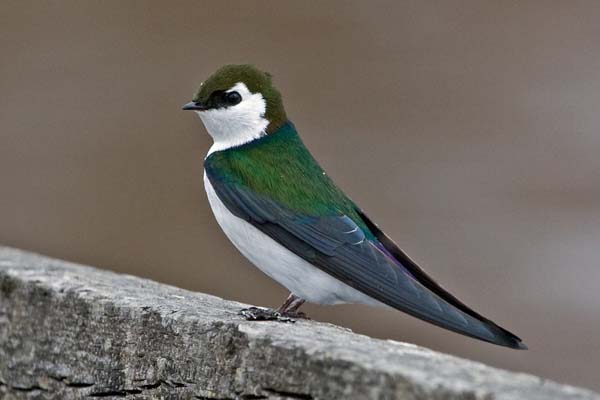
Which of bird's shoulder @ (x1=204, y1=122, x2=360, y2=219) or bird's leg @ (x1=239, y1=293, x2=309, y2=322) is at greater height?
bird's shoulder @ (x1=204, y1=122, x2=360, y2=219)

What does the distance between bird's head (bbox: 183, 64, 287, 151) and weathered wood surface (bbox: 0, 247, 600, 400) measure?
626 millimetres

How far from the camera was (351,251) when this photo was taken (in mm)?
3311

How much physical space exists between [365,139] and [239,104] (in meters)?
4.70

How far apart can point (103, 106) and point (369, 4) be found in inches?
91.0

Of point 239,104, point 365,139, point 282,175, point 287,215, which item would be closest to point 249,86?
point 239,104

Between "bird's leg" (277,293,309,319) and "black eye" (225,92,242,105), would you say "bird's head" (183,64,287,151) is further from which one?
"bird's leg" (277,293,309,319)

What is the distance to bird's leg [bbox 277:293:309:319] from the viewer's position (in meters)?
3.23

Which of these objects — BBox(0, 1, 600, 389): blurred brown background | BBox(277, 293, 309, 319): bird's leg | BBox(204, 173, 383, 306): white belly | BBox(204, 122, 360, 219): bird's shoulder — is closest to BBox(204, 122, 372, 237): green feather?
BBox(204, 122, 360, 219): bird's shoulder

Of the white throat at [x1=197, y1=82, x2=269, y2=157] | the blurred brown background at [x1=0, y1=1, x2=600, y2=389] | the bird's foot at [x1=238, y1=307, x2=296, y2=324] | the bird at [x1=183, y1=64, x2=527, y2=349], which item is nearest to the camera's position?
the bird's foot at [x1=238, y1=307, x2=296, y2=324]


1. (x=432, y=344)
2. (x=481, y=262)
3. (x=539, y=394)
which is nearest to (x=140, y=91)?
(x=481, y=262)

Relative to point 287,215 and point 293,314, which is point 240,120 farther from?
point 293,314

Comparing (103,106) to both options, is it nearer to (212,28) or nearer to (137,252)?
(212,28)

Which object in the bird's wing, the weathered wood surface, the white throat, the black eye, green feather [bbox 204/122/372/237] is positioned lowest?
the weathered wood surface

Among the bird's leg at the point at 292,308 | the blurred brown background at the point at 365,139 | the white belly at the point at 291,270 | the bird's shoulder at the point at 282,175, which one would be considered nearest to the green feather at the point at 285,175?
the bird's shoulder at the point at 282,175
